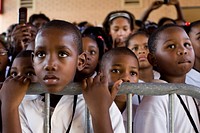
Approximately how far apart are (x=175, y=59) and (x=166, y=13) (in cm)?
570

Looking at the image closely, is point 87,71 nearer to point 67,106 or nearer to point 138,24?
point 67,106

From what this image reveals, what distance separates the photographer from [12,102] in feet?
4.91

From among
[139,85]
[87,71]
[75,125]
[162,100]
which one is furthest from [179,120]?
[87,71]

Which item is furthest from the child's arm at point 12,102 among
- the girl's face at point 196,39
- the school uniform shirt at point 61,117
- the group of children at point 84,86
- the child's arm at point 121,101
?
the girl's face at point 196,39

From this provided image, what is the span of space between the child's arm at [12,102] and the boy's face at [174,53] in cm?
92

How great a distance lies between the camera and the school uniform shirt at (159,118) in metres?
1.74

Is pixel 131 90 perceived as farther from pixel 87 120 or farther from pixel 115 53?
pixel 115 53

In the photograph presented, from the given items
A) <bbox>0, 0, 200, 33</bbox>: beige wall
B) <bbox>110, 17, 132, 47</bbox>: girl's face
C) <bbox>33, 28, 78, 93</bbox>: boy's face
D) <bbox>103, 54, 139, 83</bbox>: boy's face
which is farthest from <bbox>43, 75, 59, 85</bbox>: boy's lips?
<bbox>0, 0, 200, 33</bbox>: beige wall

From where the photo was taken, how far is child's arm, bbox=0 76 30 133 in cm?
150

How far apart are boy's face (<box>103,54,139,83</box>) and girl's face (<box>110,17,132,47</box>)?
1.34 metres

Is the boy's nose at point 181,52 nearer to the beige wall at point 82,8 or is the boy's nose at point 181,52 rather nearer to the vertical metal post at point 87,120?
the vertical metal post at point 87,120

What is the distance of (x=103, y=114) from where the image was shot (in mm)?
1463

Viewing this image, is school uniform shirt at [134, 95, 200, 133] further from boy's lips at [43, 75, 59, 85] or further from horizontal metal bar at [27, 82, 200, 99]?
boy's lips at [43, 75, 59, 85]

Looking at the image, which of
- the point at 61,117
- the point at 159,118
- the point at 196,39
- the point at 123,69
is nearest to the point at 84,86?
the point at 61,117
